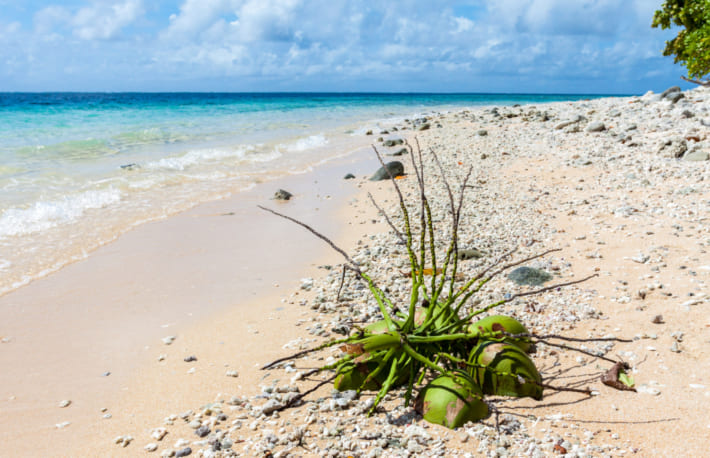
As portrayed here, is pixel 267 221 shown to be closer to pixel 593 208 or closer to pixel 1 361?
pixel 1 361

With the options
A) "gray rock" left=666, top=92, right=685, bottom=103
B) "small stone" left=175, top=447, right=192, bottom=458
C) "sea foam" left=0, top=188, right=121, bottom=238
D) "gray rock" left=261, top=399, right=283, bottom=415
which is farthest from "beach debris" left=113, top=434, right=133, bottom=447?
"gray rock" left=666, top=92, right=685, bottom=103

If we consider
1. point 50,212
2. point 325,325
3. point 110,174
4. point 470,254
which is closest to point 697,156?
point 470,254

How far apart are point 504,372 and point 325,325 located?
1725 millimetres

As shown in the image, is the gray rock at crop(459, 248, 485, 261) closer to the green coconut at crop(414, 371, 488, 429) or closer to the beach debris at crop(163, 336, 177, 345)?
the green coconut at crop(414, 371, 488, 429)

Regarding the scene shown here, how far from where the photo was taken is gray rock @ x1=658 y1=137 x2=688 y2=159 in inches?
330

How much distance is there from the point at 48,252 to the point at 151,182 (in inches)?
189

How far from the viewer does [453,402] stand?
253 cm

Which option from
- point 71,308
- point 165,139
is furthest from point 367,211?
point 165,139

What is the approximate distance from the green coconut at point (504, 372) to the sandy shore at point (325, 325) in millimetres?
97

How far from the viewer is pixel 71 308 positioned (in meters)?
4.64

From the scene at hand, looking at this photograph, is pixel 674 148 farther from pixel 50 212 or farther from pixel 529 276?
pixel 50 212

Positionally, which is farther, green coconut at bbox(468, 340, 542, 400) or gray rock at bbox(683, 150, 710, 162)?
gray rock at bbox(683, 150, 710, 162)

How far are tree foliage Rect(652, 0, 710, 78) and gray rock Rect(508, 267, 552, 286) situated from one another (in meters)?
4.28

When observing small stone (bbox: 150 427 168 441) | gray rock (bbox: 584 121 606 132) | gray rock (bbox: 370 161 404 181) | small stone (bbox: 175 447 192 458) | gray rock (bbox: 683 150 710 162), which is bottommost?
small stone (bbox: 150 427 168 441)
